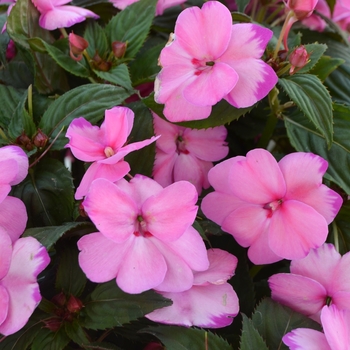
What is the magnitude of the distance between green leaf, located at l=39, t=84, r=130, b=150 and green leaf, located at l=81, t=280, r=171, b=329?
0.19 metres

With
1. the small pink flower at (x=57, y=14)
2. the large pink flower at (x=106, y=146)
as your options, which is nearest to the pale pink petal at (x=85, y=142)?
the large pink flower at (x=106, y=146)

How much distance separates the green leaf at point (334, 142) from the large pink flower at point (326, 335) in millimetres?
181

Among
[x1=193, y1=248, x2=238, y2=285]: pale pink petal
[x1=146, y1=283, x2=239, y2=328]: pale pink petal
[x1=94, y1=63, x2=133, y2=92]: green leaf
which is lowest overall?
[x1=146, y1=283, x2=239, y2=328]: pale pink petal

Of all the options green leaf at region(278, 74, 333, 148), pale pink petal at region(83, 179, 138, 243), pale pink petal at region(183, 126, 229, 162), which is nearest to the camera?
pale pink petal at region(83, 179, 138, 243)

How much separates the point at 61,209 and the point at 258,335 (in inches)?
10.8

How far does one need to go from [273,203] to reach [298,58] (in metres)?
0.17

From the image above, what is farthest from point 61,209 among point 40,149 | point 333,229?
point 333,229

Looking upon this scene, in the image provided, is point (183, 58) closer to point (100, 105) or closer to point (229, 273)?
point (100, 105)

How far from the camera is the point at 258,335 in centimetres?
52

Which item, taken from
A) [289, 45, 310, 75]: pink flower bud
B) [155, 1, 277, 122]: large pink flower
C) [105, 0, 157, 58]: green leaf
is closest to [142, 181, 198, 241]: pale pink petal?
[155, 1, 277, 122]: large pink flower

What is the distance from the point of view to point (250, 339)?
1.68 feet

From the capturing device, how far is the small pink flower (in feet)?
2.24

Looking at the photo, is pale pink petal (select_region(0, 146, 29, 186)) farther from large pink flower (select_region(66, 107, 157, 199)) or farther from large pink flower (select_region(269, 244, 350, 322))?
large pink flower (select_region(269, 244, 350, 322))

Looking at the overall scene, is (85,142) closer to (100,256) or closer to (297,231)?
(100,256)
